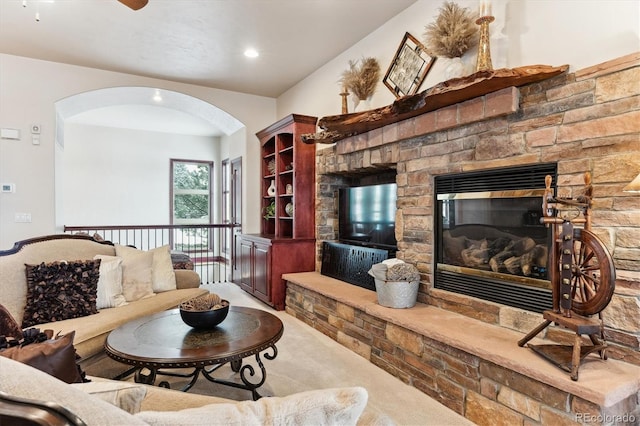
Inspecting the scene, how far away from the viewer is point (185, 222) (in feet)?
29.1

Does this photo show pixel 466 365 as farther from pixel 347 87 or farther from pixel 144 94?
pixel 144 94

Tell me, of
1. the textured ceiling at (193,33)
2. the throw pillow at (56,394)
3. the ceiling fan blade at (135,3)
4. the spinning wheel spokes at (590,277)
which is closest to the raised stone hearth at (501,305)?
the spinning wheel spokes at (590,277)

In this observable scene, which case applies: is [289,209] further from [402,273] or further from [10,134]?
[10,134]

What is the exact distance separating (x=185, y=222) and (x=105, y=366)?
6.50 metres

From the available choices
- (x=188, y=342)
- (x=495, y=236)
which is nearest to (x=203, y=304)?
(x=188, y=342)

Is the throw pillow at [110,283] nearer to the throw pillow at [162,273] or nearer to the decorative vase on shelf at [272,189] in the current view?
the throw pillow at [162,273]

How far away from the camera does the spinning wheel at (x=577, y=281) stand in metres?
1.69

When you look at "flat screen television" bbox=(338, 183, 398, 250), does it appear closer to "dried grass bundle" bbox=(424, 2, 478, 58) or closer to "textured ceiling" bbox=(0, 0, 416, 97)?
"dried grass bundle" bbox=(424, 2, 478, 58)

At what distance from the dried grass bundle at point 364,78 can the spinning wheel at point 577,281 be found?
229 cm

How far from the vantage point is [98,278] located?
2.91m

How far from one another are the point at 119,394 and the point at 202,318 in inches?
47.1

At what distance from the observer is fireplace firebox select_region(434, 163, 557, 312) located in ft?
7.60

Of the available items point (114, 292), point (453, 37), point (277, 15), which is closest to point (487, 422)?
point (453, 37)

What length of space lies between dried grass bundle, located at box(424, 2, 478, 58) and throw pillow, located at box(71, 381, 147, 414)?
9.19 feet
